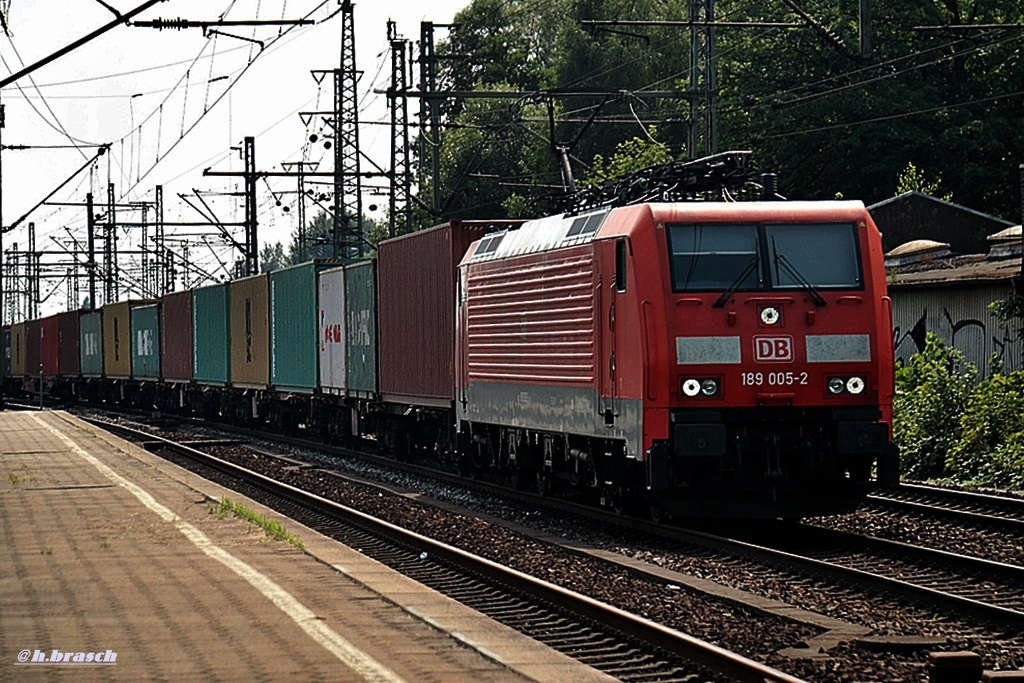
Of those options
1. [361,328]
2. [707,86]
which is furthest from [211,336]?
[707,86]

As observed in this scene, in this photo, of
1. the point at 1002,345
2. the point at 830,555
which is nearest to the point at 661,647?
the point at 830,555

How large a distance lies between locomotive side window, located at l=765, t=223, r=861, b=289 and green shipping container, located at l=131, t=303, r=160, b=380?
3550 cm

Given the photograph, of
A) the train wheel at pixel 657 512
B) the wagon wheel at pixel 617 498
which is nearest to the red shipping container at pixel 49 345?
the wagon wheel at pixel 617 498

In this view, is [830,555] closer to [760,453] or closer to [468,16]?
[760,453]

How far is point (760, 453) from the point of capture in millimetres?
14312

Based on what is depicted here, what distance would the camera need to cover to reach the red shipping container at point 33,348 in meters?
70.8

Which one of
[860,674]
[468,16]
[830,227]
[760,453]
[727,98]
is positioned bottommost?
[860,674]

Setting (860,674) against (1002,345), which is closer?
(860,674)

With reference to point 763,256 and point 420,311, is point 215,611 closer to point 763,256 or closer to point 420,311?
point 763,256

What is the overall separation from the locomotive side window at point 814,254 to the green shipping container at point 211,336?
25.7 m

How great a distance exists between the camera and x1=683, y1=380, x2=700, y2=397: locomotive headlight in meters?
14.1

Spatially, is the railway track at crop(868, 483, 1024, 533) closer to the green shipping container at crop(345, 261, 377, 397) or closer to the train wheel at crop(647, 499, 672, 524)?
the train wheel at crop(647, 499, 672, 524)

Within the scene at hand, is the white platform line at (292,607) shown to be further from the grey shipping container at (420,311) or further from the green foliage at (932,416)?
the green foliage at (932,416)

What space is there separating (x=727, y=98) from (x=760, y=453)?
4384 centimetres
